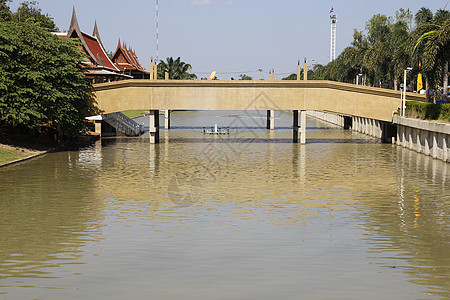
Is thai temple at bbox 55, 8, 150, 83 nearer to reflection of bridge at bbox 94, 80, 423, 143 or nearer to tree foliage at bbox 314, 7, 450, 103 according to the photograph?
reflection of bridge at bbox 94, 80, 423, 143

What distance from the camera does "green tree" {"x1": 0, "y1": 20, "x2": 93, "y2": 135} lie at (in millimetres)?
50250

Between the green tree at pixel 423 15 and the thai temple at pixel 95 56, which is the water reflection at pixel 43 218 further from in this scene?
the green tree at pixel 423 15

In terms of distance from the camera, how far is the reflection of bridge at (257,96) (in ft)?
205

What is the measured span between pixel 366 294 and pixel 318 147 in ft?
158

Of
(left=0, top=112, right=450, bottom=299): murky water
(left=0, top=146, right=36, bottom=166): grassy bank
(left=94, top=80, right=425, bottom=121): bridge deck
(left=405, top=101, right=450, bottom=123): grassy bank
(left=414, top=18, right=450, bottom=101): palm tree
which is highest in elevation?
(left=414, top=18, right=450, bottom=101): palm tree

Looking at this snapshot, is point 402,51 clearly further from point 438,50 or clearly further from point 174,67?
point 174,67

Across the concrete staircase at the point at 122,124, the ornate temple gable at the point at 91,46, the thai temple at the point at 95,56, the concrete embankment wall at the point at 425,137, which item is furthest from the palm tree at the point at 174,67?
the concrete embankment wall at the point at 425,137

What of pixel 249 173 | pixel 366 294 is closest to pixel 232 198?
pixel 249 173

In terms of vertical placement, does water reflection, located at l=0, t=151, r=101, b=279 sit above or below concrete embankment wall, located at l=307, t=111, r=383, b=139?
below

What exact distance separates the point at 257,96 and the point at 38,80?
2325 cm

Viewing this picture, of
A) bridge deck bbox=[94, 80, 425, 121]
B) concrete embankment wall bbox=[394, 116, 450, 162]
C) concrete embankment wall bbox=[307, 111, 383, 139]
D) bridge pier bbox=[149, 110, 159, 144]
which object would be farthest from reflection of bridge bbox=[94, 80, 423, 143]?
concrete embankment wall bbox=[307, 111, 383, 139]

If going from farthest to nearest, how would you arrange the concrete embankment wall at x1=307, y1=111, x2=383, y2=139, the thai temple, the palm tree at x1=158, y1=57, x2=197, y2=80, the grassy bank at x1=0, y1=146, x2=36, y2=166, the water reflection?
the palm tree at x1=158, y1=57, x2=197, y2=80 < the thai temple < the concrete embankment wall at x1=307, y1=111, x2=383, y2=139 < the grassy bank at x1=0, y1=146, x2=36, y2=166 < the water reflection

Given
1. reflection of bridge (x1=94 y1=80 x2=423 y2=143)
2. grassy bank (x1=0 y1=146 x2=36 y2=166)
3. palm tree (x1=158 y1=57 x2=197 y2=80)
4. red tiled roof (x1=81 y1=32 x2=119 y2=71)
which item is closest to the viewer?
grassy bank (x1=0 y1=146 x2=36 y2=166)

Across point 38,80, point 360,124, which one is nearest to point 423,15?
point 360,124
